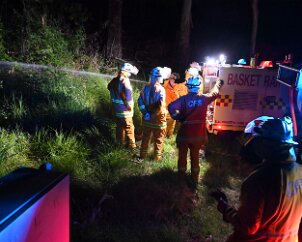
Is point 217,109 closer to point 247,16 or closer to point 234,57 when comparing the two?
point 234,57

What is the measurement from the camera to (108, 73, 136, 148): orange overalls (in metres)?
6.63

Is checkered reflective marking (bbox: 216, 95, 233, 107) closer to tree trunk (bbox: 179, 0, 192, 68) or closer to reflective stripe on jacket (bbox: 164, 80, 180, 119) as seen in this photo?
reflective stripe on jacket (bbox: 164, 80, 180, 119)

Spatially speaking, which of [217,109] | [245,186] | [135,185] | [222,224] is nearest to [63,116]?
[135,185]

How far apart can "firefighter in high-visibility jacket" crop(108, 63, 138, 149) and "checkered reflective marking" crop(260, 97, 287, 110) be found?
8.66 feet

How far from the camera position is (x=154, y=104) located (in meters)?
6.34

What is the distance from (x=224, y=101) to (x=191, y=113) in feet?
5.20

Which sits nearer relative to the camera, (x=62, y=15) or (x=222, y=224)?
(x=222, y=224)

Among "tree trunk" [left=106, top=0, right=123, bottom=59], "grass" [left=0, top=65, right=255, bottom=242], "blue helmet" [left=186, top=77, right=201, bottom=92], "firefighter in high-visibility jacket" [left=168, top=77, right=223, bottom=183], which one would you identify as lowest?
"grass" [left=0, top=65, right=255, bottom=242]

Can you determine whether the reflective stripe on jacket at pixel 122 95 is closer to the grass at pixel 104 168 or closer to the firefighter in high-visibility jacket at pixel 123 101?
the firefighter in high-visibility jacket at pixel 123 101

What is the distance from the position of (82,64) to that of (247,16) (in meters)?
10.4

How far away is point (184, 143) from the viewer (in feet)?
18.5

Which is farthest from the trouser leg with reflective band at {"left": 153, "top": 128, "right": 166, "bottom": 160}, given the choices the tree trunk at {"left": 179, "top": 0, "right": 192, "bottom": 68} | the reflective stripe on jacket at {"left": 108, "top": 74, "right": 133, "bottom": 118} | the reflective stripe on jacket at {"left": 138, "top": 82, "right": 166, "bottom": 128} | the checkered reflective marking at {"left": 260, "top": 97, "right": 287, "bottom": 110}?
the tree trunk at {"left": 179, "top": 0, "right": 192, "bottom": 68}

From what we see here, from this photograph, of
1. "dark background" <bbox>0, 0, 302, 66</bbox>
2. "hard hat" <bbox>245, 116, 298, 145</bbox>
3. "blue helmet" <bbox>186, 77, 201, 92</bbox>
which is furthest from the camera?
"dark background" <bbox>0, 0, 302, 66</bbox>

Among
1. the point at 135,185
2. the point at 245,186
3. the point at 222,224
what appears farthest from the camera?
the point at 135,185
